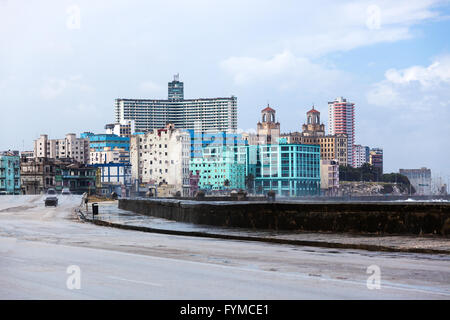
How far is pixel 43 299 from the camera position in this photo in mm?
10789

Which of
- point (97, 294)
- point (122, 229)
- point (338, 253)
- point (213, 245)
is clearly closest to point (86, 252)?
point (213, 245)

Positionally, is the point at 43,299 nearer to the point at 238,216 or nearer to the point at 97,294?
the point at 97,294

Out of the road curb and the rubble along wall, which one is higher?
the rubble along wall

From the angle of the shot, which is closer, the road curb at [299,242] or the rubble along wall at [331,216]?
the road curb at [299,242]

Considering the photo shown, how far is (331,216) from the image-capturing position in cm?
2620

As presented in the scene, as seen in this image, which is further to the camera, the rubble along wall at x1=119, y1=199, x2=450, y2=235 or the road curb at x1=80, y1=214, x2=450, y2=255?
the rubble along wall at x1=119, y1=199, x2=450, y2=235

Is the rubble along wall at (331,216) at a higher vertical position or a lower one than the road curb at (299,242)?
higher

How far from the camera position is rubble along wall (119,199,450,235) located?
23266 mm

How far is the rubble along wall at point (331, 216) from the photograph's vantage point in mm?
23266

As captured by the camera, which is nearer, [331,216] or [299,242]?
[299,242]

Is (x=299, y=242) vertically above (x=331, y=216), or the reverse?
(x=331, y=216)

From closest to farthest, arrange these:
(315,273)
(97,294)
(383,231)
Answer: (97,294) < (315,273) < (383,231)
